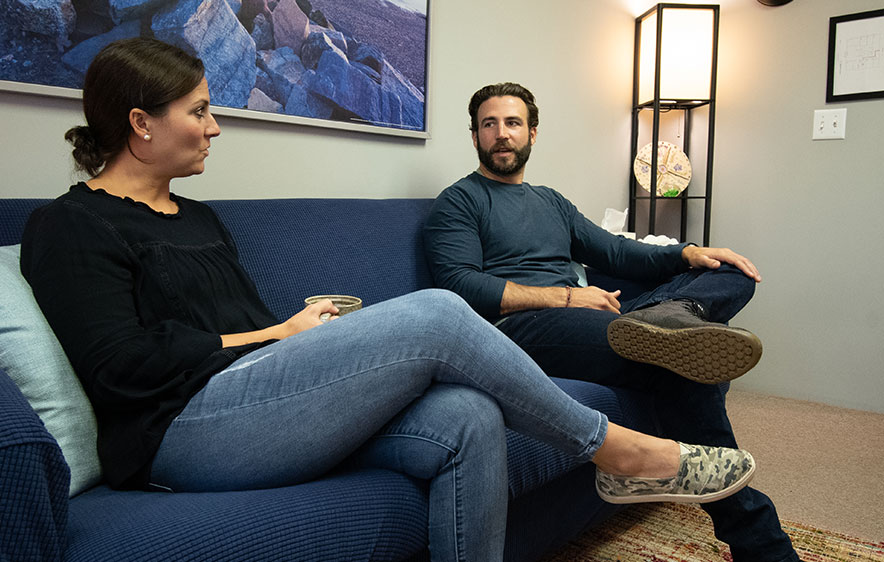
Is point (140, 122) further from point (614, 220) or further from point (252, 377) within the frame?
point (614, 220)

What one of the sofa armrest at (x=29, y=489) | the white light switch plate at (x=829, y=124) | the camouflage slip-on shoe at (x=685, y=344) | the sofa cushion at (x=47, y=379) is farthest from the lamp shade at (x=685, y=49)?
the sofa armrest at (x=29, y=489)

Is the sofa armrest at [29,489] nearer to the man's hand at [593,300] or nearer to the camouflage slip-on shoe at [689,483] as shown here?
the camouflage slip-on shoe at [689,483]

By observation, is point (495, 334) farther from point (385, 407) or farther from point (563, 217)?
point (563, 217)

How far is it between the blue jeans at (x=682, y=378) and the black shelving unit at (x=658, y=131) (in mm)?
1202

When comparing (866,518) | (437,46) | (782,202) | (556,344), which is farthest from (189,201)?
(782,202)

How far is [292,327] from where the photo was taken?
1.14m

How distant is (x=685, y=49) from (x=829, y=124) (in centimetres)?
65

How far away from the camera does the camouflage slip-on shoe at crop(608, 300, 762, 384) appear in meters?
1.22

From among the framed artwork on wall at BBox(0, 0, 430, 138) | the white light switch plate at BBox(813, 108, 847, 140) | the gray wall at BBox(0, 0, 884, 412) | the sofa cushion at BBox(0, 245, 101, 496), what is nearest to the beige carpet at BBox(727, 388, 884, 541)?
the gray wall at BBox(0, 0, 884, 412)

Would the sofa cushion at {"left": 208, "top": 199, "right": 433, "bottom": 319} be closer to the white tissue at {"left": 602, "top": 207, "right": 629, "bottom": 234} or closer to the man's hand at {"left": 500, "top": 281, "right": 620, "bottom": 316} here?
the man's hand at {"left": 500, "top": 281, "right": 620, "bottom": 316}

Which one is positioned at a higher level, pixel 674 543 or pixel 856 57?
pixel 856 57

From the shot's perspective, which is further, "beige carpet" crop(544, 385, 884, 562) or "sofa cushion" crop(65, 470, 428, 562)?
"beige carpet" crop(544, 385, 884, 562)

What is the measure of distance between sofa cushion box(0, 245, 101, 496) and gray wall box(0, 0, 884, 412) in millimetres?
1287

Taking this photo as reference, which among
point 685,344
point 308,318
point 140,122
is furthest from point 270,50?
point 685,344
